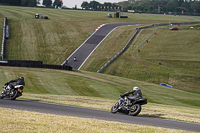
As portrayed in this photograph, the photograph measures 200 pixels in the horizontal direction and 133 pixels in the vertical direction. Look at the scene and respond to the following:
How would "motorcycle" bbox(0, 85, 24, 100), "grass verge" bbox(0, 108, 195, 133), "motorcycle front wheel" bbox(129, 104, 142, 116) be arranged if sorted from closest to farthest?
1. "grass verge" bbox(0, 108, 195, 133)
2. "motorcycle front wheel" bbox(129, 104, 142, 116)
3. "motorcycle" bbox(0, 85, 24, 100)

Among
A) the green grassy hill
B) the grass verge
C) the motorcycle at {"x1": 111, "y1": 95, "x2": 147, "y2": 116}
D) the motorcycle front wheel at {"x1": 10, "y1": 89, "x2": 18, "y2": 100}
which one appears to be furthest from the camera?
the green grassy hill

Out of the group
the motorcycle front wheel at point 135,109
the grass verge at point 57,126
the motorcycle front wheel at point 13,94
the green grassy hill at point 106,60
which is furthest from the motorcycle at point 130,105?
the green grassy hill at point 106,60

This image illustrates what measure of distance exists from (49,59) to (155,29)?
133ft

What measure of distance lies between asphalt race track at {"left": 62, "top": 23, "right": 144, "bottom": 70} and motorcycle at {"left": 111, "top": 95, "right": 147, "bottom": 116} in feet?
161

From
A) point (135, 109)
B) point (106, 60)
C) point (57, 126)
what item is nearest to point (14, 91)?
point (135, 109)

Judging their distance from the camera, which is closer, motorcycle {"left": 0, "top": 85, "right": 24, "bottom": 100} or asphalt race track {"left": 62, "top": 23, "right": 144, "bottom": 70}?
motorcycle {"left": 0, "top": 85, "right": 24, "bottom": 100}

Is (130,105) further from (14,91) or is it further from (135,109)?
(14,91)

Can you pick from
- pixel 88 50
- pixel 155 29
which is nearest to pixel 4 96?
pixel 88 50

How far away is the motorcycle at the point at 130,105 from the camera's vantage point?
58.2 feet

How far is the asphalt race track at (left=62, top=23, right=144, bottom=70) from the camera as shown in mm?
71562

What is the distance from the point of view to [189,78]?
57094 mm

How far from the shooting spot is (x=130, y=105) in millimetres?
18219

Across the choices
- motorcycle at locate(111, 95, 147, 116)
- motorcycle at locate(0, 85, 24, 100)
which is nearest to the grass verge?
motorcycle at locate(111, 95, 147, 116)

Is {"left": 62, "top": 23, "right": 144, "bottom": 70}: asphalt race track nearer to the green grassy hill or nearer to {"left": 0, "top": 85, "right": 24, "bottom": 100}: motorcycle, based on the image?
the green grassy hill
